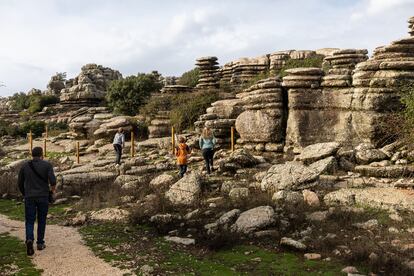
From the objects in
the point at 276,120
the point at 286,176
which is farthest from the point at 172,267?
the point at 276,120

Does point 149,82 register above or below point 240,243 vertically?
above

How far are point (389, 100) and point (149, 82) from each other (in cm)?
2285

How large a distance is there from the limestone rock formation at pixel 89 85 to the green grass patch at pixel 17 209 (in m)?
30.9

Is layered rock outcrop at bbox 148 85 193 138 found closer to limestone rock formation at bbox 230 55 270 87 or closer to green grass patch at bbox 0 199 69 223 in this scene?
limestone rock formation at bbox 230 55 270 87

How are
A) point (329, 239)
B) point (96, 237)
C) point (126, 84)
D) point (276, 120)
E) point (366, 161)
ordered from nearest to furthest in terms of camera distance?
1. point (329, 239)
2. point (96, 237)
3. point (366, 161)
4. point (276, 120)
5. point (126, 84)

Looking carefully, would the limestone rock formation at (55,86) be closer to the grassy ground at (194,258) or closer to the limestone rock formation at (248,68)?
the limestone rock formation at (248,68)

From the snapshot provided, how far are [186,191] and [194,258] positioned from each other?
4.60 meters

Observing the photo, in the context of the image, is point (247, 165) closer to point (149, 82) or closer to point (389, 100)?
point (389, 100)

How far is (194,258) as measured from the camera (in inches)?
352

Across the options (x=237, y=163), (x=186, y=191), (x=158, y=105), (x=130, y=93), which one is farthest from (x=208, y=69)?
(x=186, y=191)

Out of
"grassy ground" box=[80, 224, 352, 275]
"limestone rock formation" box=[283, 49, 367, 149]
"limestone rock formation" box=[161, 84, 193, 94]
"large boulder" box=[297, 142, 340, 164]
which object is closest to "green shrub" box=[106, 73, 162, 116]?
"limestone rock formation" box=[161, 84, 193, 94]

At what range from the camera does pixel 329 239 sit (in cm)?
922

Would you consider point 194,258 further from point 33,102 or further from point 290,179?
point 33,102

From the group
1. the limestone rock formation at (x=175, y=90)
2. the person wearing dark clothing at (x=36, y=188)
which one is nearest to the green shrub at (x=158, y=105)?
the limestone rock formation at (x=175, y=90)
